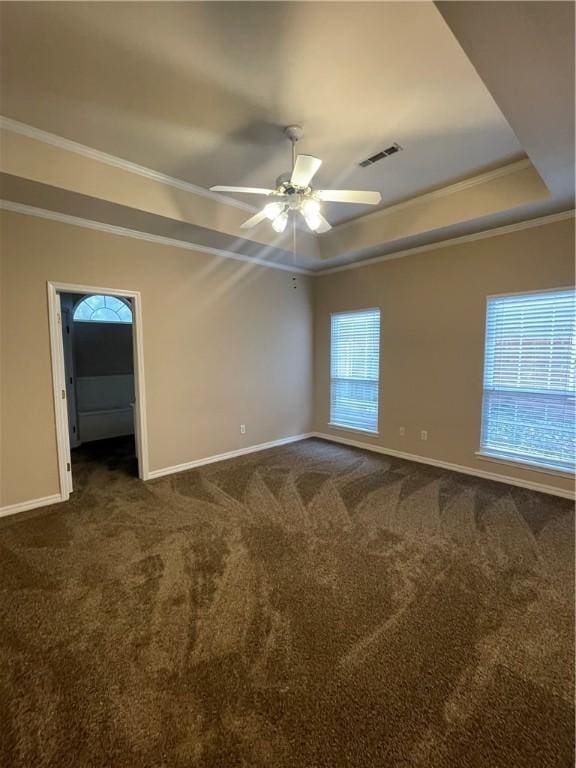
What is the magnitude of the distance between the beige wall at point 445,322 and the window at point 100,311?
3846 millimetres

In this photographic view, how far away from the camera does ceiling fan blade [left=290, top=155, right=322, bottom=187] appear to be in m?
2.12

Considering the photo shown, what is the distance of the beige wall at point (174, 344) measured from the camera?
3.12 m

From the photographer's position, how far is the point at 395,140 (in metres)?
2.72

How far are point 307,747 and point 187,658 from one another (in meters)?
0.68

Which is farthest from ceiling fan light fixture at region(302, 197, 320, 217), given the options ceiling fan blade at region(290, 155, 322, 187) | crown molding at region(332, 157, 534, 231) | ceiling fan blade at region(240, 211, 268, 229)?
crown molding at region(332, 157, 534, 231)

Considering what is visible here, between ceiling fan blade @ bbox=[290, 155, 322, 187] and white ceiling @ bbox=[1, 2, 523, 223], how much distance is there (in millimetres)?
492

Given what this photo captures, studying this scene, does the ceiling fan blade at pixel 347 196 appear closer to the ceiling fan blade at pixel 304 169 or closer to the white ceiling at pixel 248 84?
the ceiling fan blade at pixel 304 169

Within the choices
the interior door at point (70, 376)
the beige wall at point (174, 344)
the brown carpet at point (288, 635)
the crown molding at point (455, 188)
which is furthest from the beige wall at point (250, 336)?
the interior door at point (70, 376)

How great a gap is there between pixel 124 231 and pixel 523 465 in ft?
16.2

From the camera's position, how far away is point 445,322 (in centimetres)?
418

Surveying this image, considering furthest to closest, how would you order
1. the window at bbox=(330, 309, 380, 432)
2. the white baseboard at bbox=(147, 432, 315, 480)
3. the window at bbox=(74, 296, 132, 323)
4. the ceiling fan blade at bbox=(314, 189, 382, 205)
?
the window at bbox=(74, 296, 132, 323)
the window at bbox=(330, 309, 380, 432)
the white baseboard at bbox=(147, 432, 315, 480)
the ceiling fan blade at bbox=(314, 189, 382, 205)

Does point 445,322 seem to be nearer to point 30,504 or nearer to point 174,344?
point 174,344

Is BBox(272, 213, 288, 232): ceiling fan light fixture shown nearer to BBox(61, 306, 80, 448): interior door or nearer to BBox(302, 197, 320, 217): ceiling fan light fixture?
BBox(302, 197, 320, 217): ceiling fan light fixture

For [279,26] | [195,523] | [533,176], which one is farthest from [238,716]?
[533,176]
